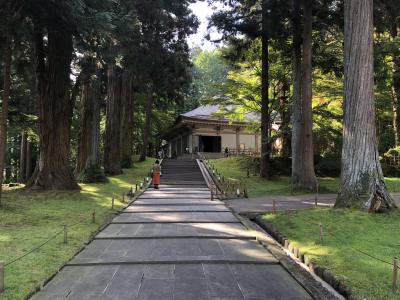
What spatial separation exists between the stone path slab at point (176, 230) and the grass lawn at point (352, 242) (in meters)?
1.03

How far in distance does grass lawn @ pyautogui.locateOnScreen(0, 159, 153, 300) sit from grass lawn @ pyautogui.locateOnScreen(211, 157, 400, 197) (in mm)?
6406

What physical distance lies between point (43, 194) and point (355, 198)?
10.7 meters

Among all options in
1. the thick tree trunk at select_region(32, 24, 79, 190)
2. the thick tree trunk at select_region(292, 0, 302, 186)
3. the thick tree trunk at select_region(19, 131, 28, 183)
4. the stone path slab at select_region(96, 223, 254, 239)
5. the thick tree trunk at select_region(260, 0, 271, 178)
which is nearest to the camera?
the stone path slab at select_region(96, 223, 254, 239)

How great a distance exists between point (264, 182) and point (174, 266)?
17.8 meters

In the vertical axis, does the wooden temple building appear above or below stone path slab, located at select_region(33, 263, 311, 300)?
above

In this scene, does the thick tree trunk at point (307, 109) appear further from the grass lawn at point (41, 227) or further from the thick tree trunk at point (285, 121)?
the grass lawn at point (41, 227)

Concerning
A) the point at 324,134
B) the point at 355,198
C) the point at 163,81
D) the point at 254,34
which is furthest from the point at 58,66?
the point at 324,134

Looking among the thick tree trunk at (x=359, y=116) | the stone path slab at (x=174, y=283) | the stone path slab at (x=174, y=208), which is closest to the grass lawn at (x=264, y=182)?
the stone path slab at (x=174, y=208)

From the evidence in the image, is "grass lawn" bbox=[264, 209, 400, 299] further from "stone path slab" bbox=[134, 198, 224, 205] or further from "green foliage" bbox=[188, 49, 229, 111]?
"green foliage" bbox=[188, 49, 229, 111]

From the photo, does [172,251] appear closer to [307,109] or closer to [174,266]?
[174,266]

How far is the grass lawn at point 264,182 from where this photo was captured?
19.0m

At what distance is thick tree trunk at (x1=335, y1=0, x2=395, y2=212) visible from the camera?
36.3ft

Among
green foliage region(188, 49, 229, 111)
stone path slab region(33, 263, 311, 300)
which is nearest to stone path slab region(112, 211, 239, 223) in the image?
stone path slab region(33, 263, 311, 300)

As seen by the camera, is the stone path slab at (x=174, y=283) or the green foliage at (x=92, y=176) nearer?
the stone path slab at (x=174, y=283)
